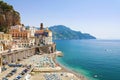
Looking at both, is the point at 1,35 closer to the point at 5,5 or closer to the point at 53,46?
the point at 5,5

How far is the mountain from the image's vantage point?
322ft

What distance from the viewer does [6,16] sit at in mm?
101938

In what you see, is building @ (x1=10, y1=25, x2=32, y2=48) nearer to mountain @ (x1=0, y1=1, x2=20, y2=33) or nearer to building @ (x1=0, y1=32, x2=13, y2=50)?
mountain @ (x1=0, y1=1, x2=20, y2=33)

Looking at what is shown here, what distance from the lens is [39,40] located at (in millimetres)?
118000

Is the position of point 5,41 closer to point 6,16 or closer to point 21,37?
point 6,16

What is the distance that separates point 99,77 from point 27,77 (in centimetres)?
2432

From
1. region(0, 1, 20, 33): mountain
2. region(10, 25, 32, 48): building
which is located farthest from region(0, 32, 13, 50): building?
region(0, 1, 20, 33): mountain

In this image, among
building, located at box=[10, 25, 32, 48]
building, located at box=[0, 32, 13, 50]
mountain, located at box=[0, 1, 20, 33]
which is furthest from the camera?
building, located at box=[10, 25, 32, 48]

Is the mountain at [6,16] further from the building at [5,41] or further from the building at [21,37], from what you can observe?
the building at [5,41]

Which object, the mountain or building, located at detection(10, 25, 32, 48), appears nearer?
the mountain

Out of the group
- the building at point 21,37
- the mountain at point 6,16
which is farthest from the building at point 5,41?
the mountain at point 6,16

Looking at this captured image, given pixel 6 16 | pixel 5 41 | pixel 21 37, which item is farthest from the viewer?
pixel 21 37

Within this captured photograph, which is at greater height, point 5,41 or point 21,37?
point 21,37

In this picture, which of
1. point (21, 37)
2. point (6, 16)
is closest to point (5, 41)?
point (6, 16)
